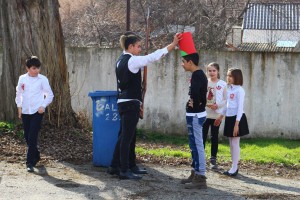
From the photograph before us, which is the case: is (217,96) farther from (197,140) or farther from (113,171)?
(113,171)

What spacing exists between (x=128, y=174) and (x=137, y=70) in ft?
4.90

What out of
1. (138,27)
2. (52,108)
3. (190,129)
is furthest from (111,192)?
(138,27)

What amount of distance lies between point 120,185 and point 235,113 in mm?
2217

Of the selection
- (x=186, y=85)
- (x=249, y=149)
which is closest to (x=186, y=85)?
(x=186, y=85)

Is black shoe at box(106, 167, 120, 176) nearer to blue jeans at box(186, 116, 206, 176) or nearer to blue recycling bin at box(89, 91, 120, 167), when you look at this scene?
blue recycling bin at box(89, 91, 120, 167)

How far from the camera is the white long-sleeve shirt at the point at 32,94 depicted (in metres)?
8.93

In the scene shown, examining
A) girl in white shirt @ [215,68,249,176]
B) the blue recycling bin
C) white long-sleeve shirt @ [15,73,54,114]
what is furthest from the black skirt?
white long-sleeve shirt @ [15,73,54,114]

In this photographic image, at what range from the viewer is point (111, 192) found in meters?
7.82

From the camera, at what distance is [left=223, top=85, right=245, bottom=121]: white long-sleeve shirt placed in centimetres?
910

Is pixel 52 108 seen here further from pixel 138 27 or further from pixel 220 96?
pixel 138 27

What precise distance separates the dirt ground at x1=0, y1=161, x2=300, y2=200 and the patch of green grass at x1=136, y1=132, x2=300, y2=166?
1082mm

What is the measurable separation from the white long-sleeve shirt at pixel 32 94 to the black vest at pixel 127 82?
1305 millimetres

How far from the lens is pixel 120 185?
818 centimetres

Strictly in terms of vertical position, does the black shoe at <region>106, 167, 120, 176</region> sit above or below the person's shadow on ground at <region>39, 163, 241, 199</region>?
above
